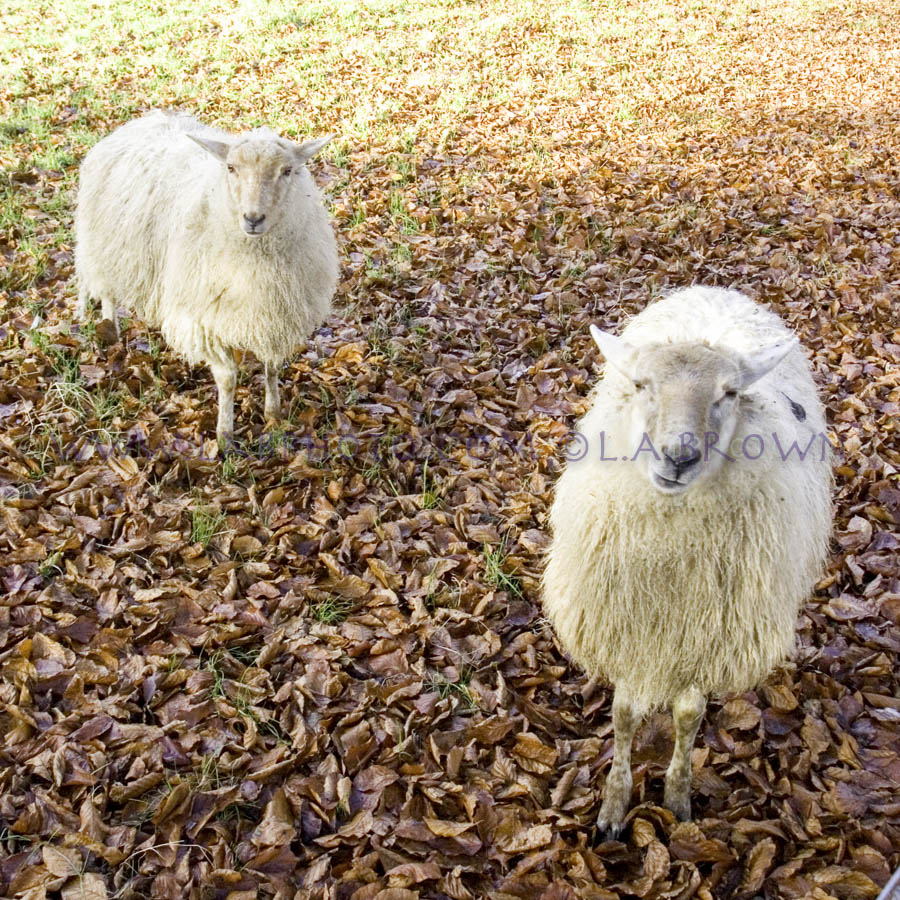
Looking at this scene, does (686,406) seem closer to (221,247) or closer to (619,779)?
(619,779)

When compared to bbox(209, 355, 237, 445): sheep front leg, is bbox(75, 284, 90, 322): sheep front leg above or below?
above

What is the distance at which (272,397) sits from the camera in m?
4.95

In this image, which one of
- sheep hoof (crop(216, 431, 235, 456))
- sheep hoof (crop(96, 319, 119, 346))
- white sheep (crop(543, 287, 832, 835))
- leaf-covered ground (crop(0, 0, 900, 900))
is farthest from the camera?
sheep hoof (crop(96, 319, 119, 346))

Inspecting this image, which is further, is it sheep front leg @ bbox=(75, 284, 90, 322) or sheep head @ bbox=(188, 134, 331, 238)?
sheep front leg @ bbox=(75, 284, 90, 322)

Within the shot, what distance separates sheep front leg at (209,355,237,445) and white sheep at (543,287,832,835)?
8.37ft

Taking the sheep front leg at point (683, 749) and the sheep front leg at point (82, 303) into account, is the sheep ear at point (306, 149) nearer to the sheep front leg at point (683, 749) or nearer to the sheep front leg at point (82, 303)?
the sheep front leg at point (82, 303)

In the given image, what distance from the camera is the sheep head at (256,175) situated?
422 centimetres

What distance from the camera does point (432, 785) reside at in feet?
9.82

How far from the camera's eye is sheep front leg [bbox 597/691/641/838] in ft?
9.57

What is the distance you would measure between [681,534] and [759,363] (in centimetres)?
62

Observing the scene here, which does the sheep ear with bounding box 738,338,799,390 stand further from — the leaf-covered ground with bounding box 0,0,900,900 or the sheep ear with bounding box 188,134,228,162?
the sheep ear with bounding box 188,134,228,162

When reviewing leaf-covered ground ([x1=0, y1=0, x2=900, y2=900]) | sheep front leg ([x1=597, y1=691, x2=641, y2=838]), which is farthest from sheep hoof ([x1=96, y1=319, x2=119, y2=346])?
sheep front leg ([x1=597, y1=691, x2=641, y2=838])

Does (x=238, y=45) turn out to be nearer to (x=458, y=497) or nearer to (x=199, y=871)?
(x=458, y=497)

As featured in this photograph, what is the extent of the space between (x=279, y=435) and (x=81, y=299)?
234 cm
